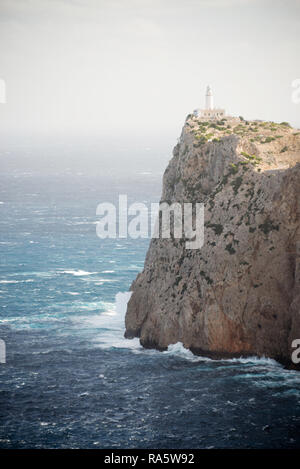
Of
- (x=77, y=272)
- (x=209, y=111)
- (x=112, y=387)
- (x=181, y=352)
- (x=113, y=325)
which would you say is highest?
(x=209, y=111)

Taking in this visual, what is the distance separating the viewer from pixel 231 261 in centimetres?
8225

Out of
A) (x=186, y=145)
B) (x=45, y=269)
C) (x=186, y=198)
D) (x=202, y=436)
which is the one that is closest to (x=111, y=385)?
(x=202, y=436)

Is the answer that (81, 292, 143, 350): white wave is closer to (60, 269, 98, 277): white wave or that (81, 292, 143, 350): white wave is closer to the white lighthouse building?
(60, 269, 98, 277): white wave

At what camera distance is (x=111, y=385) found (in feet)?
256

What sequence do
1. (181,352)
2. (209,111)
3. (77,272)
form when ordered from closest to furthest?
1. (181,352)
2. (209,111)
3. (77,272)

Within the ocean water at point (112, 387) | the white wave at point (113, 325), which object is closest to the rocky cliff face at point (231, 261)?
the white wave at point (113, 325)

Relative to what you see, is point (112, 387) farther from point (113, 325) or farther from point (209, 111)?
point (209, 111)

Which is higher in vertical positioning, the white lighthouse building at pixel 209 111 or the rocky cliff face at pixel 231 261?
the white lighthouse building at pixel 209 111

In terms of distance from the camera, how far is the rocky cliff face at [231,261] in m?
79.2

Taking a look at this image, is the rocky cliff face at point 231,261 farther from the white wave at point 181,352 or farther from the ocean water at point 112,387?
the ocean water at point 112,387

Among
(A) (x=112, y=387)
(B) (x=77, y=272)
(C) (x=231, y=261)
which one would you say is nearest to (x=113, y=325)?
(A) (x=112, y=387)
